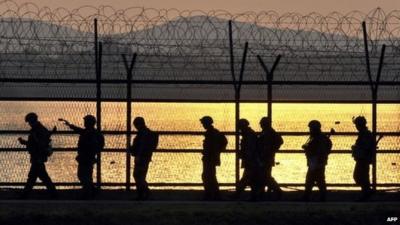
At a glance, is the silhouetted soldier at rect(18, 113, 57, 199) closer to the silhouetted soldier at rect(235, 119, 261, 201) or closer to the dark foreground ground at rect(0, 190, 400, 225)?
the dark foreground ground at rect(0, 190, 400, 225)

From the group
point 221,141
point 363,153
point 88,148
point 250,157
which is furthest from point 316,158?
point 88,148

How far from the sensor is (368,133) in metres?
18.7

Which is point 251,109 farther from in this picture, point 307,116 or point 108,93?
point 108,93

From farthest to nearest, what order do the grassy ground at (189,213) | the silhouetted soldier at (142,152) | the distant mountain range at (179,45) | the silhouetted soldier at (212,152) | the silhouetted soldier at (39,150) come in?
the distant mountain range at (179,45) → the silhouetted soldier at (212,152) → the silhouetted soldier at (39,150) → the silhouetted soldier at (142,152) → the grassy ground at (189,213)

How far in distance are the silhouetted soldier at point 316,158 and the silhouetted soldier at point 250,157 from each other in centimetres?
77

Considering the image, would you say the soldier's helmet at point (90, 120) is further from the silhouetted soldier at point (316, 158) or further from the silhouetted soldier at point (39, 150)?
the silhouetted soldier at point (316, 158)

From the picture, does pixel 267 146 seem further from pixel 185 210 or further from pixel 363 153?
pixel 185 210

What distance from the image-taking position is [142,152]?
1839cm

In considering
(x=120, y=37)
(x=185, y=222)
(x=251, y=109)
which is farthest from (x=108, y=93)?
(x=251, y=109)

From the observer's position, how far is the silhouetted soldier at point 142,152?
1833 cm

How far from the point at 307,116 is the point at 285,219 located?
7017cm

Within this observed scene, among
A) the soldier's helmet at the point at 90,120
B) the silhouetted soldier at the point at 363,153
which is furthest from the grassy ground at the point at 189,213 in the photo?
the soldier's helmet at the point at 90,120

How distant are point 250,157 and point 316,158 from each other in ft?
3.38

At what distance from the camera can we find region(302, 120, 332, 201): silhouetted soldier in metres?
18.5
